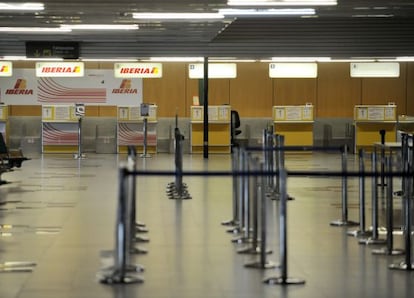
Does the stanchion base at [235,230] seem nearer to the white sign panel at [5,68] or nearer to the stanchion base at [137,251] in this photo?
the stanchion base at [137,251]

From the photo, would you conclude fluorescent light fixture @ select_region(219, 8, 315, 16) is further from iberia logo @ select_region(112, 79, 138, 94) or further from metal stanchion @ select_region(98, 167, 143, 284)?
iberia logo @ select_region(112, 79, 138, 94)

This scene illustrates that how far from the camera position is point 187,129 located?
2928cm

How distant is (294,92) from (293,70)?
2445 mm

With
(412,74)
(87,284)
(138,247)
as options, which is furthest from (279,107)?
(87,284)

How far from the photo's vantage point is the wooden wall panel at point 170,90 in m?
29.9

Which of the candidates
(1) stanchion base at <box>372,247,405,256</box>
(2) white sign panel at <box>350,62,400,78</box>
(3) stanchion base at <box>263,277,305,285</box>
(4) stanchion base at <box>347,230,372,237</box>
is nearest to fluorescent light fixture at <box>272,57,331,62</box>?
(2) white sign panel at <box>350,62,400,78</box>

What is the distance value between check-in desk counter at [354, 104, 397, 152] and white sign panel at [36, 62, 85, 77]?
9.43 metres

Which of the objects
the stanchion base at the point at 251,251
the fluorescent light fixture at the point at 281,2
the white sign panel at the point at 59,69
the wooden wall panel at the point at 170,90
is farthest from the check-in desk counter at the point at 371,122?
the stanchion base at the point at 251,251

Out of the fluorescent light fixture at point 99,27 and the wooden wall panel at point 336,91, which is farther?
the wooden wall panel at point 336,91

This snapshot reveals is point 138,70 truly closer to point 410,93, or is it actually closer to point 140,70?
point 140,70

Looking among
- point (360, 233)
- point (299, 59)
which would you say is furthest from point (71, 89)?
point (360, 233)

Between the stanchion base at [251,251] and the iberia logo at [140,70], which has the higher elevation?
the iberia logo at [140,70]

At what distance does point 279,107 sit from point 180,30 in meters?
6.86

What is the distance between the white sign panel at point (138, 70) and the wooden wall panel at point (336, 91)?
20.2 feet
